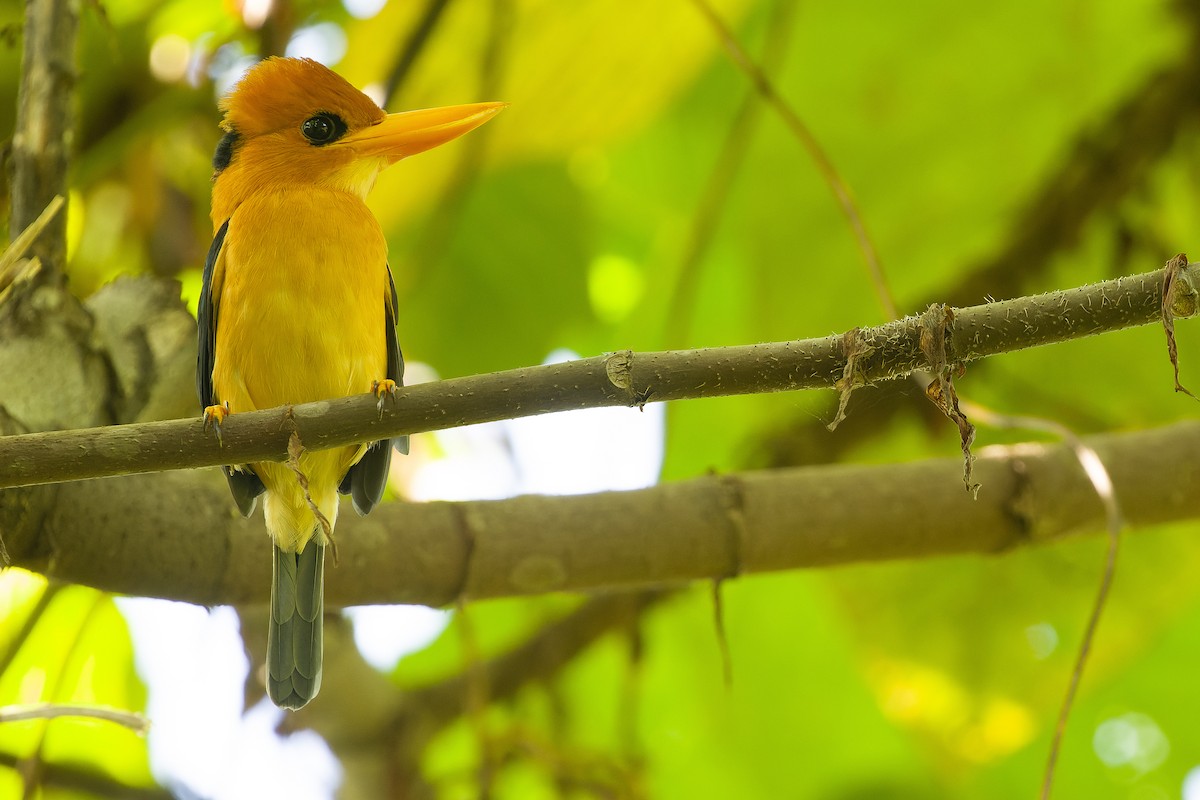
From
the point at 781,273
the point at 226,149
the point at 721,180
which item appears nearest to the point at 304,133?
the point at 226,149

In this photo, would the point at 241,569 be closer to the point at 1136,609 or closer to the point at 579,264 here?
the point at 579,264

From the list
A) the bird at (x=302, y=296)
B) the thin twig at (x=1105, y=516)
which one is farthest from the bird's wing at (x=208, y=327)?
the thin twig at (x=1105, y=516)

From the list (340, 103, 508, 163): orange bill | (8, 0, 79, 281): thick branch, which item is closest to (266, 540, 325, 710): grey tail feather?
(8, 0, 79, 281): thick branch

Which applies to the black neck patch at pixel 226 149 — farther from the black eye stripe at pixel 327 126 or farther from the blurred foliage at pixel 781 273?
the blurred foliage at pixel 781 273

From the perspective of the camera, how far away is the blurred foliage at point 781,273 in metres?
3.20

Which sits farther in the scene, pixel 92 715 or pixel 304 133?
pixel 304 133

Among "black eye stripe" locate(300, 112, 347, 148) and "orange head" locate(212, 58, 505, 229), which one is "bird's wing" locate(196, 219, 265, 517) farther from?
"black eye stripe" locate(300, 112, 347, 148)

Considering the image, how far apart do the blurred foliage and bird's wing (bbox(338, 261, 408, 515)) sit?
1.91 feet

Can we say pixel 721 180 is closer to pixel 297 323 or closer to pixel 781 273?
pixel 781 273

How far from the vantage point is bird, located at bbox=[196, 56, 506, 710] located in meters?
2.42

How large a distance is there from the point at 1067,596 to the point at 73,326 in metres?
2.54

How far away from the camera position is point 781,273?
3.32 metres

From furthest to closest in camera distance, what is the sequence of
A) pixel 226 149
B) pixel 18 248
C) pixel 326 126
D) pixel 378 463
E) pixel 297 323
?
pixel 226 149
pixel 326 126
pixel 378 463
pixel 297 323
pixel 18 248

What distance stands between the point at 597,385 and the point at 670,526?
0.93m
